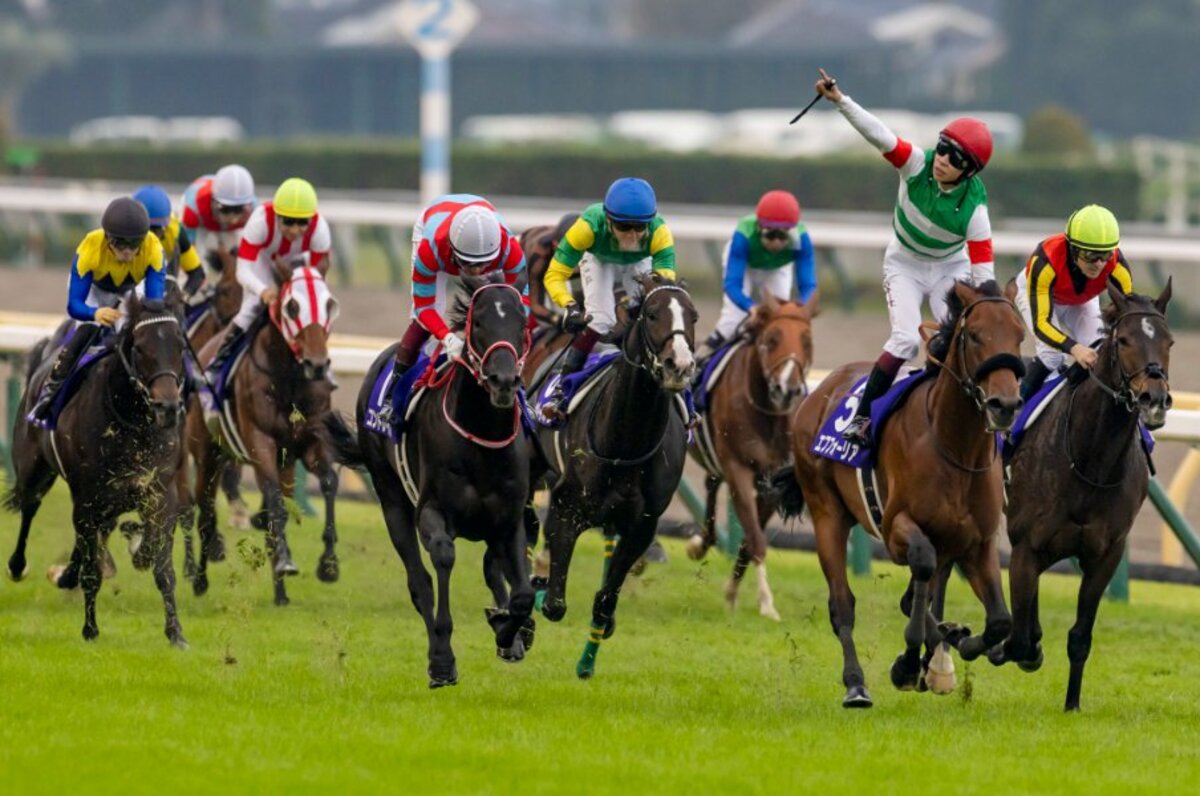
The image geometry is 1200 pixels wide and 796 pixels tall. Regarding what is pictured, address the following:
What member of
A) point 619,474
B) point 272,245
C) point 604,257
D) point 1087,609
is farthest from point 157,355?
point 1087,609

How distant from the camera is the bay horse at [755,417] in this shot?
35.1 feet

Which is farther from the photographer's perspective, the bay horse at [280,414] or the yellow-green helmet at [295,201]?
the yellow-green helmet at [295,201]

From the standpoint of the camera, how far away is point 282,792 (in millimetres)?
6270

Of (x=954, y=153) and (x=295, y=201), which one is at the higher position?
(x=954, y=153)

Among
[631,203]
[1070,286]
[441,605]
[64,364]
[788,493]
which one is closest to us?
[441,605]

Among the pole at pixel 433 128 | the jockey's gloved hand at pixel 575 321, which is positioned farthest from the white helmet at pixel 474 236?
the pole at pixel 433 128

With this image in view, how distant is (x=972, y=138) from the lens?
7973 mm

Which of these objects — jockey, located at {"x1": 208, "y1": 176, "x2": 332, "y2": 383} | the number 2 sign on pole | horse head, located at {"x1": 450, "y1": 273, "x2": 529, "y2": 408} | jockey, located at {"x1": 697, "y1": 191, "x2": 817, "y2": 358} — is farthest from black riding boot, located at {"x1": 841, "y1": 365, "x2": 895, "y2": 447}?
the number 2 sign on pole

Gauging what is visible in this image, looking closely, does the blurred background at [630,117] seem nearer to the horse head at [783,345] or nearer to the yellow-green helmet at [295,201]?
the horse head at [783,345]

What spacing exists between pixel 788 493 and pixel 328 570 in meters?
2.61

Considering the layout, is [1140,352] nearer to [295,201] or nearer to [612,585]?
[612,585]

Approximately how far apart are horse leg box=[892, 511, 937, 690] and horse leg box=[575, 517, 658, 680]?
1.01m

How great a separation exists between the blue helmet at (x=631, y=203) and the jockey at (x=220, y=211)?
343 cm

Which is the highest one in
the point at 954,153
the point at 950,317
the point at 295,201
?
the point at 954,153
